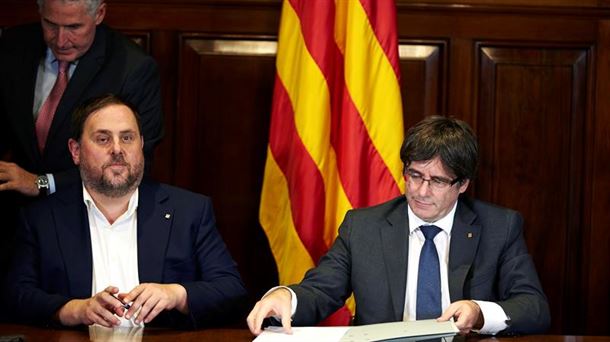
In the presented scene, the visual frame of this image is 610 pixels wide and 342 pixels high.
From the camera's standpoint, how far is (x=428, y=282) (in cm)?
331

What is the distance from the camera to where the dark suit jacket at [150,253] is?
339 centimetres

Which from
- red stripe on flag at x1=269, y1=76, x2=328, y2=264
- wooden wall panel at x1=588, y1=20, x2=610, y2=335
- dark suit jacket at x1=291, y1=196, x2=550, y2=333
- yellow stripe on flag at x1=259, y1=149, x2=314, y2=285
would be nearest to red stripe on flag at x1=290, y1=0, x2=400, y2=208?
red stripe on flag at x1=269, y1=76, x2=328, y2=264

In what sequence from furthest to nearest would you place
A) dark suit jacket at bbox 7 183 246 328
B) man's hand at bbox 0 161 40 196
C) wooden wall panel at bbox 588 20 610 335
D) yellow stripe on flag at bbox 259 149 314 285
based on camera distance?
wooden wall panel at bbox 588 20 610 335 < yellow stripe on flag at bbox 259 149 314 285 < man's hand at bbox 0 161 40 196 < dark suit jacket at bbox 7 183 246 328

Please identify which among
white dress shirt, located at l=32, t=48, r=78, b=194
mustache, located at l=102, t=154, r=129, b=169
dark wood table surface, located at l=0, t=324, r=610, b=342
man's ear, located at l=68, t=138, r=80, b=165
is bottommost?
dark wood table surface, located at l=0, t=324, r=610, b=342

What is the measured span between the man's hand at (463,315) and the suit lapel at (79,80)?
5.90 ft

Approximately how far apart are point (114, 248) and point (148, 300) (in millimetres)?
490

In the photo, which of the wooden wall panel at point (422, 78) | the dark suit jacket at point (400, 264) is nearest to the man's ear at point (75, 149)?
the dark suit jacket at point (400, 264)

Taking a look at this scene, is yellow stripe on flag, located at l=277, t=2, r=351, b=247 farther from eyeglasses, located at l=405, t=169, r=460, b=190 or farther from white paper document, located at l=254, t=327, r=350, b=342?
white paper document, located at l=254, t=327, r=350, b=342

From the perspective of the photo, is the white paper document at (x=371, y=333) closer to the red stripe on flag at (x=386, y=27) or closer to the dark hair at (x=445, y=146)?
the dark hair at (x=445, y=146)

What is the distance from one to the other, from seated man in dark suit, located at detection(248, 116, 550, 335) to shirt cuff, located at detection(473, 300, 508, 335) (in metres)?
0.18

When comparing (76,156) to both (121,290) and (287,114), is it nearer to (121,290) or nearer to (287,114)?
(121,290)

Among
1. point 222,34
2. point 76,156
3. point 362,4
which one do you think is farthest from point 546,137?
point 76,156

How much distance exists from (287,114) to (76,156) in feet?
3.79

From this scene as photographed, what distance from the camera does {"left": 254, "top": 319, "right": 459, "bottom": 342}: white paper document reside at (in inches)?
107
